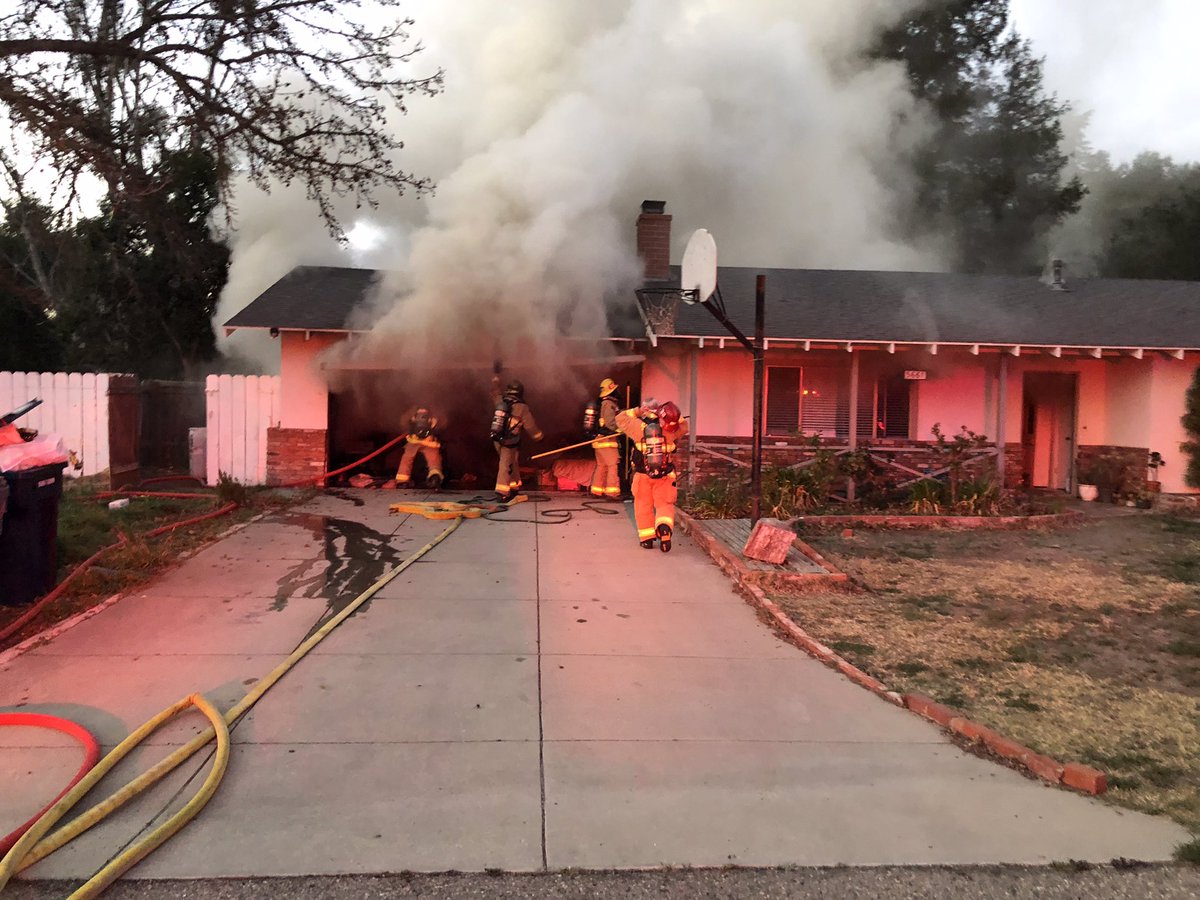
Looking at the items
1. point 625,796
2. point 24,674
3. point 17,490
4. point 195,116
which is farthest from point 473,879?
point 195,116

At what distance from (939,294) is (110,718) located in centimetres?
1296

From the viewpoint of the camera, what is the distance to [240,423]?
11984 millimetres

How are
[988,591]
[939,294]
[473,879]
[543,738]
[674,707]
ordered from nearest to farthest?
1. [473,879]
2. [543,738]
3. [674,707]
4. [988,591]
5. [939,294]

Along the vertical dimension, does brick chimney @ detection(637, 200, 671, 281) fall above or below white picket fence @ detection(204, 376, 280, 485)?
above

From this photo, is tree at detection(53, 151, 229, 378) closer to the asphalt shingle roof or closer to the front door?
the asphalt shingle roof

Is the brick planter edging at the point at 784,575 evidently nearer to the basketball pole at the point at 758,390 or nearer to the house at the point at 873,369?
the basketball pole at the point at 758,390

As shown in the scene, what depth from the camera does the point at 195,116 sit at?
735cm

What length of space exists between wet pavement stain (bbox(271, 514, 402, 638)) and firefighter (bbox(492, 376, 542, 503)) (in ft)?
7.25

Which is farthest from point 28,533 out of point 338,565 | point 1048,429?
point 1048,429

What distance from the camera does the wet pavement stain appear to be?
6.32 m

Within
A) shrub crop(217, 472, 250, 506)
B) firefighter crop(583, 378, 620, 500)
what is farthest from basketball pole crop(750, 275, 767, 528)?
shrub crop(217, 472, 250, 506)

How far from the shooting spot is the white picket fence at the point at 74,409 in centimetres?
1184

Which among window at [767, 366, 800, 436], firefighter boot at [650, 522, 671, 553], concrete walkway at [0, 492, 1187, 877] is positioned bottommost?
concrete walkway at [0, 492, 1187, 877]

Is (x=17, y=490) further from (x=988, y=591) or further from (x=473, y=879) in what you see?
(x=988, y=591)
